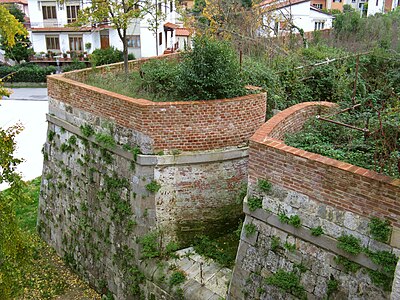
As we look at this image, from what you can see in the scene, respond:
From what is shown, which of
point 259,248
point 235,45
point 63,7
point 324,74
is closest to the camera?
point 259,248

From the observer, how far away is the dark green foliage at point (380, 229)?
5.57 m

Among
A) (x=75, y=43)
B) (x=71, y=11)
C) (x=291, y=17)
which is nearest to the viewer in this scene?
(x=291, y=17)

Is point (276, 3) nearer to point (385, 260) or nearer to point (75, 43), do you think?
point (385, 260)

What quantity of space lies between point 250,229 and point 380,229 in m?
2.21

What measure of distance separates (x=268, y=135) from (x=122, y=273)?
17.3ft

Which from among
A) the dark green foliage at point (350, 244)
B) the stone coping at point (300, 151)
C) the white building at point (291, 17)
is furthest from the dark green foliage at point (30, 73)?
the dark green foliage at point (350, 244)

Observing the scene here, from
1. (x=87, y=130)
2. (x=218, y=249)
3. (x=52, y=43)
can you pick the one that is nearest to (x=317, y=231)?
(x=218, y=249)

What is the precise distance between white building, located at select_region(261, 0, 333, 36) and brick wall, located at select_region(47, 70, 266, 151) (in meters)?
9.80

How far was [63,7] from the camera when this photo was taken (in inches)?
1330

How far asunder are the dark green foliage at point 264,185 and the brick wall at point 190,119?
2.45m

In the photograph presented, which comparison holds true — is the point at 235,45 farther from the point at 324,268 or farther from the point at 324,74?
the point at 324,268

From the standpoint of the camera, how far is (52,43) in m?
36.3

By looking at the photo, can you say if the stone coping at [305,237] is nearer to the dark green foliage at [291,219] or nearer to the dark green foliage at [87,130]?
the dark green foliage at [291,219]

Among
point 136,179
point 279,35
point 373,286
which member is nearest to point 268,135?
point 373,286
